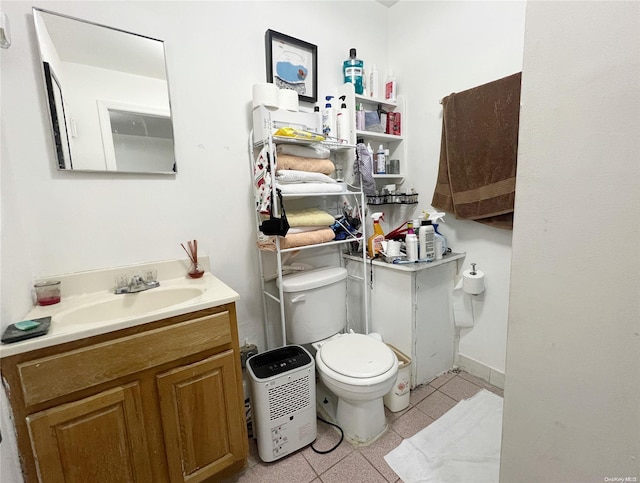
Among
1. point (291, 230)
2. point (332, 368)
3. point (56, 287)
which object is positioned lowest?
point (332, 368)

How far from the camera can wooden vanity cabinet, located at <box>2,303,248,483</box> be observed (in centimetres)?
82

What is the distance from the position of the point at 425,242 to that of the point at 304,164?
863mm

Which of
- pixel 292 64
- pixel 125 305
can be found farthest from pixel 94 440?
pixel 292 64

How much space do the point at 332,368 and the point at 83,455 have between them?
917 mm

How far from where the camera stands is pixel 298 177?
147cm

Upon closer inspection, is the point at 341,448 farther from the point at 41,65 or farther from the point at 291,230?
the point at 41,65

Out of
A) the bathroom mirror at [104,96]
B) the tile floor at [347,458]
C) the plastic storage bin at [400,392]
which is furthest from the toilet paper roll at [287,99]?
the tile floor at [347,458]

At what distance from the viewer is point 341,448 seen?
1.38m

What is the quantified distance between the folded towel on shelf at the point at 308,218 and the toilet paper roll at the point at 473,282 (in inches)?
35.8

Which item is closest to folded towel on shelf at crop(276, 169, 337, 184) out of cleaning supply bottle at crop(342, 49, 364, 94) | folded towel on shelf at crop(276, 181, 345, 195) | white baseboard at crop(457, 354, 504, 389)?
folded towel on shelf at crop(276, 181, 345, 195)

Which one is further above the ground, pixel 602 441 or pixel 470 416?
pixel 602 441

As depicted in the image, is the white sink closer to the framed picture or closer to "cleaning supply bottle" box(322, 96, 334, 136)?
"cleaning supply bottle" box(322, 96, 334, 136)

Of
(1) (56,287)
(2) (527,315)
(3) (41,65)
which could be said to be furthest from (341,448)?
(3) (41,65)

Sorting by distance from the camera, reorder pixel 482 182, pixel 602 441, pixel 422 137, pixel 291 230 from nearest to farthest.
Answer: pixel 602 441 → pixel 291 230 → pixel 482 182 → pixel 422 137
